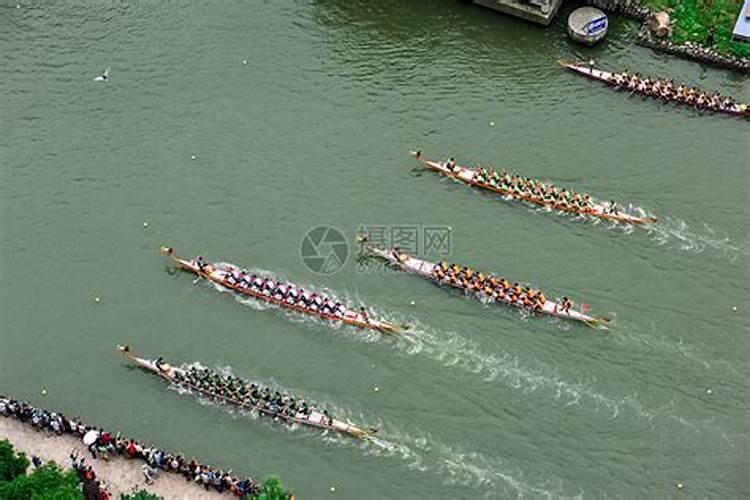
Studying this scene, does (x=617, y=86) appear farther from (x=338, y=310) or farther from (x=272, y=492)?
(x=272, y=492)

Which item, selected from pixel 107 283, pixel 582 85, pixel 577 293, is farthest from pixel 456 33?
pixel 107 283

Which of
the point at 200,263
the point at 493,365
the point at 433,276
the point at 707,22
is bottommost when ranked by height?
the point at 200,263

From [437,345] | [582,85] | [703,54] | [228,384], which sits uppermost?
[703,54]

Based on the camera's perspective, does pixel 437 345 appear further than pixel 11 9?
No

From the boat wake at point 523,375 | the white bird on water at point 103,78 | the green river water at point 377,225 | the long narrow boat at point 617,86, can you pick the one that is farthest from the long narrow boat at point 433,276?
the white bird on water at point 103,78

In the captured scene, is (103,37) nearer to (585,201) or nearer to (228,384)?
(228,384)

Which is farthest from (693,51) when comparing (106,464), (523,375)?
(106,464)

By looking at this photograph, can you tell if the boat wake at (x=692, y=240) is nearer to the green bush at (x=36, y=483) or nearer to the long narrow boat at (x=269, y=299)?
the long narrow boat at (x=269, y=299)
